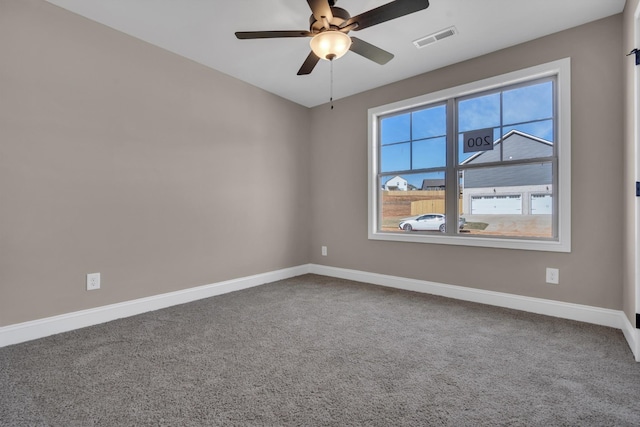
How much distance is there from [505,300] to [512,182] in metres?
1.16

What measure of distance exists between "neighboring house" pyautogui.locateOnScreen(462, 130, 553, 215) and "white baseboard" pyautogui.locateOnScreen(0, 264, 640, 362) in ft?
2.80

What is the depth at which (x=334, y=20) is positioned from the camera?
76.5 inches

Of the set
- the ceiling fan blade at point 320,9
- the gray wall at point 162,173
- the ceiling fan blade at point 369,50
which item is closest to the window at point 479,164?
the gray wall at point 162,173

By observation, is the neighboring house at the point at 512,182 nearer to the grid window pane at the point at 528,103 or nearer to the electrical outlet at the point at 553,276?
the grid window pane at the point at 528,103

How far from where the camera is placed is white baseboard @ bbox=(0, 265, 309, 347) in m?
2.18

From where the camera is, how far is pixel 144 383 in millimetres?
1655

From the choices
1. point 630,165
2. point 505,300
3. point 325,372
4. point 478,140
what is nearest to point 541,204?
point 630,165

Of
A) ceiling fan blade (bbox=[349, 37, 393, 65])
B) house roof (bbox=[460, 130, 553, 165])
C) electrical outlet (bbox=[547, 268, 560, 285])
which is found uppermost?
ceiling fan blade (bbox=[349, 37, 393, 65])

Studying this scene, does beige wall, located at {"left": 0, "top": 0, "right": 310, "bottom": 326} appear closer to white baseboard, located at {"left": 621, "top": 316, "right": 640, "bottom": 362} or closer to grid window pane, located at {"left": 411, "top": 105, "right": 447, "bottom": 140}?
grid window pane, located at {"left": 411, "top": 105, "right": 447, "bottom": 140}

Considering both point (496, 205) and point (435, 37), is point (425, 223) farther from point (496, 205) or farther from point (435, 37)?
point (435, 37)

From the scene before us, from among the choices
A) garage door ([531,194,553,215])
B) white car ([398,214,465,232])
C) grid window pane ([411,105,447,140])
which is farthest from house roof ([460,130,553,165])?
white car ([398,214,465,232])

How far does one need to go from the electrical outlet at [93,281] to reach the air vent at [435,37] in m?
3.51

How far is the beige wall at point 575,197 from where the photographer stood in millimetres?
2457

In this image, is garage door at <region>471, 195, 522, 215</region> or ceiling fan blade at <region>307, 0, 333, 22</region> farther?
garage door at <region>471, 195, 522, 215</region>
